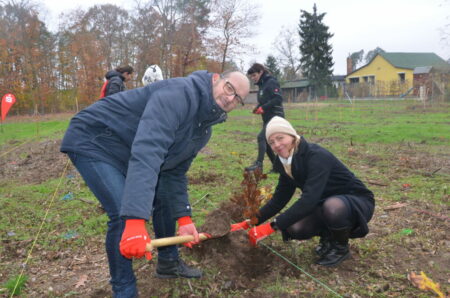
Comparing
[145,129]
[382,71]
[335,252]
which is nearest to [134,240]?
[145,129]

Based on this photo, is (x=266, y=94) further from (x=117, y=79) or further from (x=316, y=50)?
(x=316, y=50)

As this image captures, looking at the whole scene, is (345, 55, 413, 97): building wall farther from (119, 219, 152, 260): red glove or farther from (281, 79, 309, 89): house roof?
(119, 219, 152, 260): red glove

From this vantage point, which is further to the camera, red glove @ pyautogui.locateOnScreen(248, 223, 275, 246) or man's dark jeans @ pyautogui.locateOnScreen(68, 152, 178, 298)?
red glove @ pyautogui.locateOnScreen(248, 223, 275, 246)

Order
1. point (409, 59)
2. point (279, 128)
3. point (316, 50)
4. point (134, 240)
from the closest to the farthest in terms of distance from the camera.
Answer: point (134, 240), point (279, 128), point (316, 50), point (409, 59)

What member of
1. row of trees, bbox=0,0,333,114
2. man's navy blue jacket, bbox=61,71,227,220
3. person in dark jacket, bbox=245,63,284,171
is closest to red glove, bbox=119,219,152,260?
man's navy blue jacket, bbox=61,71,227,220

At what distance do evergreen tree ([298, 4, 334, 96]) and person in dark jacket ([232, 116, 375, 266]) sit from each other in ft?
139

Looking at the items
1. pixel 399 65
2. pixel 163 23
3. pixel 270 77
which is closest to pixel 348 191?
pixel 270 77

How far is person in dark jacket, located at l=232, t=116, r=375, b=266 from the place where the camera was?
2959 mm

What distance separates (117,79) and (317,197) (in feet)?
16.1

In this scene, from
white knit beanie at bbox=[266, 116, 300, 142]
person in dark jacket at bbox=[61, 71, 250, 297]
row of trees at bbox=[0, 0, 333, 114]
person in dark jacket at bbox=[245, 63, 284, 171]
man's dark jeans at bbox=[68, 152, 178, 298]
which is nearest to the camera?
person in dark jacket at bbox=[61, 71, 250, 297]

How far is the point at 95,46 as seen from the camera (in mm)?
33594

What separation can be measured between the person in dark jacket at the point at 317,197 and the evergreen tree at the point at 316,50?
139 feet

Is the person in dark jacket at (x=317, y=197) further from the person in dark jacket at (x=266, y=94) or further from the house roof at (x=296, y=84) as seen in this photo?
the house roof at (x=296, y=84)

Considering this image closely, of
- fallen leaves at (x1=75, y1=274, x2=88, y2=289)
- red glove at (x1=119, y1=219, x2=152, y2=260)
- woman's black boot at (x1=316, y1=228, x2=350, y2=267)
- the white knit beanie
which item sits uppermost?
the white knit beanie
